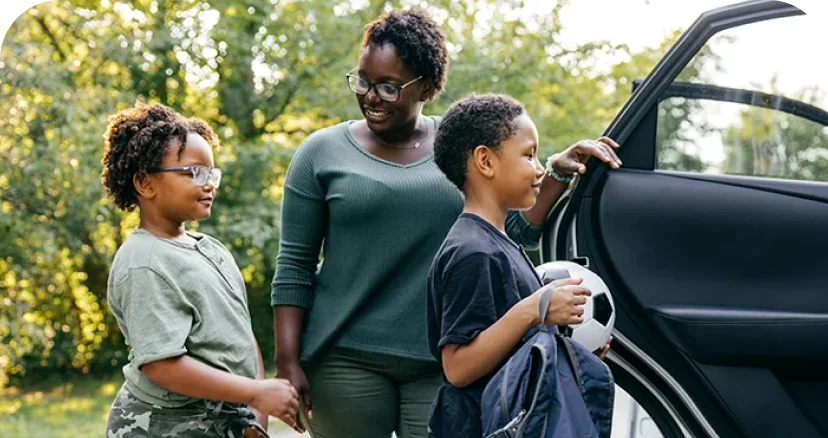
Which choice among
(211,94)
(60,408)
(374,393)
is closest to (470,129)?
(374,393)

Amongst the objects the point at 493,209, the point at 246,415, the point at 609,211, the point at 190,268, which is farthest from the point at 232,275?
the point at 609,211

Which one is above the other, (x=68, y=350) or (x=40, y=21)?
(x=40, y=21)

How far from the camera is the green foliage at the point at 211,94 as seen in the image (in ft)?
23.2

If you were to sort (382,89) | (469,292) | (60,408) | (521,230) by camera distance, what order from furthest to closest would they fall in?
1. (60,408)
2. (521,230)
3. (382,89)
4. (469,292)

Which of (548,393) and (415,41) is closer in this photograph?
(548,393)

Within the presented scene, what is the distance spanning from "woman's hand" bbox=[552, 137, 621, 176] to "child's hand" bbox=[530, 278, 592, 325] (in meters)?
0.50

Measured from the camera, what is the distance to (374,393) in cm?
235

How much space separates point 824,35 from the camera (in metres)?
2.30

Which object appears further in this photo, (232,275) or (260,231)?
(260,231)

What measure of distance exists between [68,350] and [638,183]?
7.46 metres

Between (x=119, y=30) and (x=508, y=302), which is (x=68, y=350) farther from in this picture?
(x=508, y=302)

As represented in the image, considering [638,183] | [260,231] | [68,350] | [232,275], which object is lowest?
[68,350]

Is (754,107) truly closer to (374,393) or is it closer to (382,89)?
(382,89)

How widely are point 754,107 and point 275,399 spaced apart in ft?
4.35
